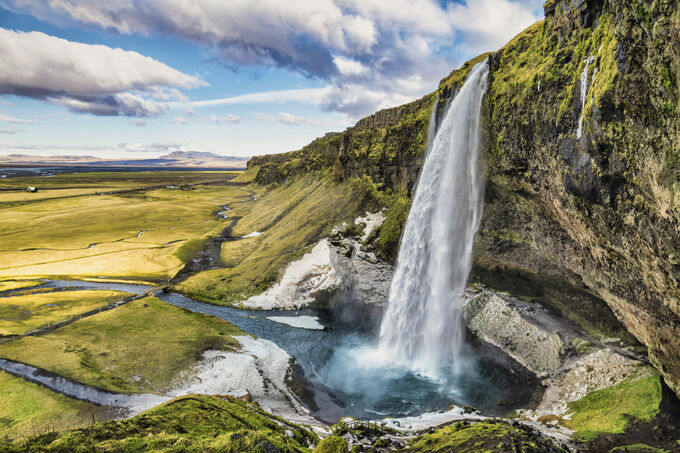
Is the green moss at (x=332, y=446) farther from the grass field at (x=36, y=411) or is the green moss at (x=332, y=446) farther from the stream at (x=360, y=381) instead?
the grass field at (x=36, y=411)

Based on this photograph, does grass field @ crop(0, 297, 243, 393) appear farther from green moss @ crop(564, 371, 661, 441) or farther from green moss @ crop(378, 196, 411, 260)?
green moss @ crop(564, 371, 661, 441)

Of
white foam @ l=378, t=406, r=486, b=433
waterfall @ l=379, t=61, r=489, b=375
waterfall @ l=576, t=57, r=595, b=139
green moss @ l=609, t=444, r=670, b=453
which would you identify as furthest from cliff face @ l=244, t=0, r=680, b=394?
white foam @ l=378, t=406, r=486, b=433

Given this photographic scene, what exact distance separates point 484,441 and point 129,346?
31.7 meters

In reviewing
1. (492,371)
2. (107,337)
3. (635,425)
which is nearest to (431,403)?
(492,371)

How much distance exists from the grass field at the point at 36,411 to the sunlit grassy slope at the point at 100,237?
33284 mm

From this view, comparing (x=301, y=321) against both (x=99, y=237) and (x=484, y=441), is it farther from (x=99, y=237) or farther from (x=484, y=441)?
(x=99, y=237)

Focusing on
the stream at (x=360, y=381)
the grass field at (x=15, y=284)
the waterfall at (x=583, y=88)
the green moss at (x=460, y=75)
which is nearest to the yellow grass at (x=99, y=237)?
the grass field at (x=15, y=284)

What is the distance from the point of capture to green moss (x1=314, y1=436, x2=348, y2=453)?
12800 millimetres

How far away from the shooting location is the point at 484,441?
43.1 feet

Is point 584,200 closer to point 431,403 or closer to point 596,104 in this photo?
point 596,104

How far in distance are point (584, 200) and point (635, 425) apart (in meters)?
12.6

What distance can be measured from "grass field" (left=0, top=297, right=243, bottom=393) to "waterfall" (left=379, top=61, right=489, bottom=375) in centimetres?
1745

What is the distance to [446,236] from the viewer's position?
35219mm

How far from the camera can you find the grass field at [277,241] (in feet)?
166
